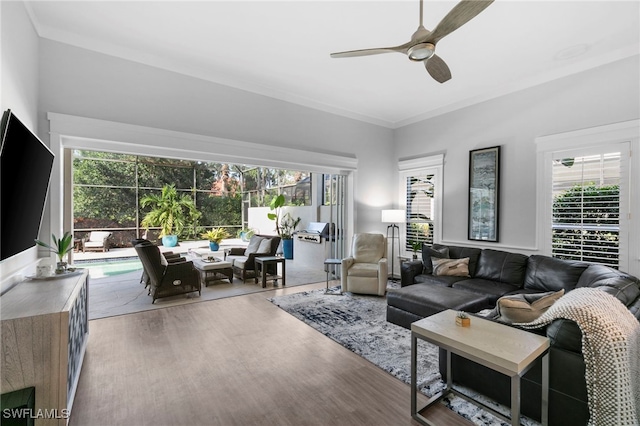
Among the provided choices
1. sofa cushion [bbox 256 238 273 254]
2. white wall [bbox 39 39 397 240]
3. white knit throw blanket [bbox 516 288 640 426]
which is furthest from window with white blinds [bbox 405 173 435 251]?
white knit throw blanket [bbox 516 288 640 426]

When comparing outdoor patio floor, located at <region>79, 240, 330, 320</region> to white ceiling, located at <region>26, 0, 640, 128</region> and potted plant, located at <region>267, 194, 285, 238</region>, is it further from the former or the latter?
white ceiling, located at <region>26, 0, 640, 128</region>

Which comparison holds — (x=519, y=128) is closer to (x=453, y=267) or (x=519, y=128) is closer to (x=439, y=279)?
(x=453, y=267)

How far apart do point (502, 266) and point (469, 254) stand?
0.51 meters

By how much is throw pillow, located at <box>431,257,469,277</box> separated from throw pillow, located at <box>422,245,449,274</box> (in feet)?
0.51

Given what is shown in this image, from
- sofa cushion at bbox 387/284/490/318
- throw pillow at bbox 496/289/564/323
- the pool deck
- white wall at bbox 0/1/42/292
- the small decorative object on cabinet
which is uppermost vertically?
white wall at bbox 0/1/42/292

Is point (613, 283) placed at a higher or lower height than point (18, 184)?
lower

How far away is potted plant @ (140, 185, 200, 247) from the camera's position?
10273 mm

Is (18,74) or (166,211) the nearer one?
(18,74)

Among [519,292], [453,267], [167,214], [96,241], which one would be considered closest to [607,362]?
[519,292]

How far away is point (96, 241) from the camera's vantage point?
9406 millimetres

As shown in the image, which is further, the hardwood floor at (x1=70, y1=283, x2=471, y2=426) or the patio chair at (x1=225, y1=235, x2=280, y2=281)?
the patio chair at (x1=225, y1=235, x2=280, y2=281)

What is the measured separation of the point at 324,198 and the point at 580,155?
5.23 metres

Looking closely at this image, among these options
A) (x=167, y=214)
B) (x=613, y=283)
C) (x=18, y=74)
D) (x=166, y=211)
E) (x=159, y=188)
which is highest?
(x=18, y=74)

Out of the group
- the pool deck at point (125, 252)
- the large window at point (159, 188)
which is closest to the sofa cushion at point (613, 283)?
the large window at point (159, 188)
